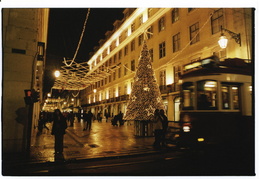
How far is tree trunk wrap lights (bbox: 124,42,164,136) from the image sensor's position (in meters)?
12.7

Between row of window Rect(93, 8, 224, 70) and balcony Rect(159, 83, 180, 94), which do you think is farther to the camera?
balcony Rect(159, 83, 180, 94)

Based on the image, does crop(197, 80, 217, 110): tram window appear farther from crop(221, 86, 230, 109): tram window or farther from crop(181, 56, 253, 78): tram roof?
crop(181, 56, 253, 78): tram roof

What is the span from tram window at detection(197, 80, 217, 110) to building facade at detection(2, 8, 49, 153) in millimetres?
6279

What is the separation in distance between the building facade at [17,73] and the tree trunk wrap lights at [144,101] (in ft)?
20.7

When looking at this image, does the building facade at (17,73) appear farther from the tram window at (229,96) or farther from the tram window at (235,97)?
the tram window at (235,97)

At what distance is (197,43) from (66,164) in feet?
54.2

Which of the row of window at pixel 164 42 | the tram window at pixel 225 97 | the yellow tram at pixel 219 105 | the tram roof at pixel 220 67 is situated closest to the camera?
the yellow tram at pixel 219 105

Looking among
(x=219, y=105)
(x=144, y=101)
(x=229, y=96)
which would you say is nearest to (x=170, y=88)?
(x=144, y=101)

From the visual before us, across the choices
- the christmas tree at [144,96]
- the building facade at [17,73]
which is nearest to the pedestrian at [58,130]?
the building facade at [17,73]

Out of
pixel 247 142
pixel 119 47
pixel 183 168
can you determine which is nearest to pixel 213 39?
pixel 247 142

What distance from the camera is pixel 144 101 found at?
42.2 feet

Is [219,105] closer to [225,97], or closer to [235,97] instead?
[225,97]

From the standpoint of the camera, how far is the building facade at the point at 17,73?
8.20 meters

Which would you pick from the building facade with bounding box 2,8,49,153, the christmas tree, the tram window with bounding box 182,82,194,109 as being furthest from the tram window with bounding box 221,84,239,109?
the building facade with bounding box 2,8,49,153
